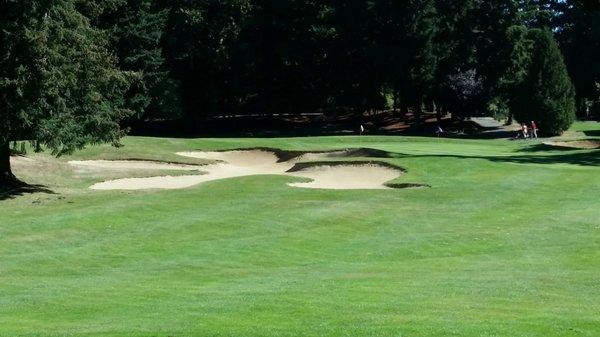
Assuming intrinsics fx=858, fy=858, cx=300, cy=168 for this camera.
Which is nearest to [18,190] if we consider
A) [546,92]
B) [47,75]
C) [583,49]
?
[47,75]

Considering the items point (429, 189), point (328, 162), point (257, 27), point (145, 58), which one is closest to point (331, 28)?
point (257, 27)

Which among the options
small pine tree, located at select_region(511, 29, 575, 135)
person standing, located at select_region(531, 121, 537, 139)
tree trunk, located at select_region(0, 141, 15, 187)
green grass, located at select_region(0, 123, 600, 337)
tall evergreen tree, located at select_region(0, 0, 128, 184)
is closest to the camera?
green grass, located at select_region(0, 123, 600, 337)

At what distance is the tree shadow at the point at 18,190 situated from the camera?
1272 inches

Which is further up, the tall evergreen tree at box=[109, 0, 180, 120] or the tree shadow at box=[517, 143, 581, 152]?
the tall evergreen tree at box=[109, 0, 180, 120]

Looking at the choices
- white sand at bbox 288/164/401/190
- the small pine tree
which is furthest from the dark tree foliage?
white sand at bbox 288/164/401/190

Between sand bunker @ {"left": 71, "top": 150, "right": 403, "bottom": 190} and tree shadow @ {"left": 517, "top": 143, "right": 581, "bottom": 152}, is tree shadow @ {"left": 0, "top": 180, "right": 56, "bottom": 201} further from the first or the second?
tree shadow @ {"left": 517, "top": 143, "right": 581, "bottom": 152}

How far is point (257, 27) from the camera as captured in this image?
80.9 m

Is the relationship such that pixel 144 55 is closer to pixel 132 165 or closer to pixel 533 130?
pixel 132 165

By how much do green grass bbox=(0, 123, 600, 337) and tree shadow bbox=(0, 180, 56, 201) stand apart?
505 millimetres

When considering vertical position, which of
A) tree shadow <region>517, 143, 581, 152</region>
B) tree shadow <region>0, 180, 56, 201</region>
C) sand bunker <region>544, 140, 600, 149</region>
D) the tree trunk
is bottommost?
sand bunker <region>544, 140, 600, 149</region>

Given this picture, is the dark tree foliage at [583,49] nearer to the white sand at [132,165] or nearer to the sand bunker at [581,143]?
the sand bunker at [581,143]

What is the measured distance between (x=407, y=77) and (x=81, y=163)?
3974 centimetres

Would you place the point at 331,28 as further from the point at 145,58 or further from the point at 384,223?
the point at 384,223

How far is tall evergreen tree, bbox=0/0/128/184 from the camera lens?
3030 centimetres
